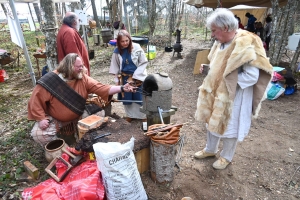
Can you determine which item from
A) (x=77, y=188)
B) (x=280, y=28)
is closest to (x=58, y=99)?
(x=77, y=188)

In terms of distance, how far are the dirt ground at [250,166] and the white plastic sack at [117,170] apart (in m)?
0.48

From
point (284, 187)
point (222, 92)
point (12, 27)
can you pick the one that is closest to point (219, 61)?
point (222, 92)

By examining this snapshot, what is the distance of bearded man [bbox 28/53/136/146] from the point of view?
2.67 meters

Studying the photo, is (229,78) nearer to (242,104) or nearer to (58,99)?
(242,104)

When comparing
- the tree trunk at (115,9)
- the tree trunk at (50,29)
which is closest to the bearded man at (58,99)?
the tree trunk at (50,29)

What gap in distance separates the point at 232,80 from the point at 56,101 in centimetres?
224

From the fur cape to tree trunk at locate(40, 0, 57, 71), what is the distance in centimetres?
301

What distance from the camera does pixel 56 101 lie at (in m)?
2.76

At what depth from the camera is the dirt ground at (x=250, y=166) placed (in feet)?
7.91

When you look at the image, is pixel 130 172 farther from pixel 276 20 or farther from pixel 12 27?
pixel 276 20

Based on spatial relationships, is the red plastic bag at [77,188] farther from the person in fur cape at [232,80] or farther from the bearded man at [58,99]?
the person in fur cape at [232,80]

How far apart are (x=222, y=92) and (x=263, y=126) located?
89.8 inches

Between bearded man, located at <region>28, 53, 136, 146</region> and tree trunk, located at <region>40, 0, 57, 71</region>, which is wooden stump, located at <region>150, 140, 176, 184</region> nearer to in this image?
bearded man, located at <region>28, 53, 136, 146</region>

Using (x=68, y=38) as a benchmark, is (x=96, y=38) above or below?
below
